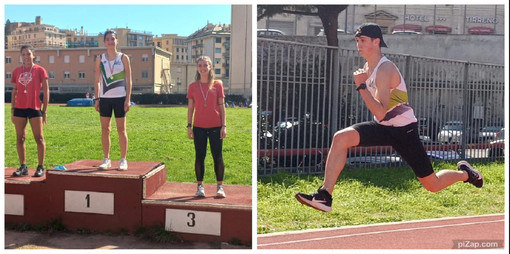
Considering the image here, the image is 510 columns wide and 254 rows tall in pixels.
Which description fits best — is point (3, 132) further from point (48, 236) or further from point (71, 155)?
point (48, 236)

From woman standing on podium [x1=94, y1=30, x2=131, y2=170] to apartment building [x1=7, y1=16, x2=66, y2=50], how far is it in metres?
0.42

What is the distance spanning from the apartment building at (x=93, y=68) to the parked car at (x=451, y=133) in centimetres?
235

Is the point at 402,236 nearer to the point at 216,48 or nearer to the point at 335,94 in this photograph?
the point at 335,94

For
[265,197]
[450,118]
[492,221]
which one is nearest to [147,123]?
[265,197]

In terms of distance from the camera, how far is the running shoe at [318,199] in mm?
4508

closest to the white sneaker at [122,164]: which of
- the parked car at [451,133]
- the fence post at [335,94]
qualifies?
the fence post at [335,94]

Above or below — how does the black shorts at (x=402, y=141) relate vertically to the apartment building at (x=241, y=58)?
below

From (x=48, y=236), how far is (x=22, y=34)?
177 centimetres

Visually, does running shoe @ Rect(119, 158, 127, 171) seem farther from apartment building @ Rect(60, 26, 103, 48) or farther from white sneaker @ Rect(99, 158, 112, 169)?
apartment building @ Rect(60, 26, 103, 48)

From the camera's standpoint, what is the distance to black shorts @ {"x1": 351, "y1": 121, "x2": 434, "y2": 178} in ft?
14.6

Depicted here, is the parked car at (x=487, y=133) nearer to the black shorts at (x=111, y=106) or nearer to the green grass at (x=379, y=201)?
the green grass at (x=379, y=201)

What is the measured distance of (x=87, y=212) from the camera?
535 centimetres

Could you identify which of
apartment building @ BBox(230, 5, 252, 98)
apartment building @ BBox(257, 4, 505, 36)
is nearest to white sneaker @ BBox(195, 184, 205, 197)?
apartment building @ BBox(230, 5, 252, 98)

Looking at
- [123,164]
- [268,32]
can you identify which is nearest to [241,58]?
[268,32]
